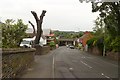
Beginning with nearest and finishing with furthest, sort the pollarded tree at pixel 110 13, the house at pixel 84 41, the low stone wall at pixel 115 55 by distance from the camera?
1. the pollarded tree at pixel 110 13
2. the low stone wall at pixel 115 55
3. the house at pixel 84 41

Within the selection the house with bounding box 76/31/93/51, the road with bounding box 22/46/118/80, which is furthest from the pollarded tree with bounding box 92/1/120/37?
the house with bounding box 76/31/93/51

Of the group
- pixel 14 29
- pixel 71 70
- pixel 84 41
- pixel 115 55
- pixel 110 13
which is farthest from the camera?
pixel 84 41

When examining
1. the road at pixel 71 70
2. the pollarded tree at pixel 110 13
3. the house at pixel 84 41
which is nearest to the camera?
the road at pixel 71 70

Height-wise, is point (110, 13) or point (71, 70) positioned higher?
point (110, 13)

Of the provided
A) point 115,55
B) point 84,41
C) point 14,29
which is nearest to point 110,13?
point 115,55

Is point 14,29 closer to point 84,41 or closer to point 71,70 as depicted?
point 71,70

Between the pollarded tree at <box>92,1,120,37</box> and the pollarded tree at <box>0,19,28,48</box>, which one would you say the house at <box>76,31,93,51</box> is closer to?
the pollarded tree at <box>0,19,28,48</box>

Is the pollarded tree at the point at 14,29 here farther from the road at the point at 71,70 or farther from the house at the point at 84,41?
the house at the point at 84,41

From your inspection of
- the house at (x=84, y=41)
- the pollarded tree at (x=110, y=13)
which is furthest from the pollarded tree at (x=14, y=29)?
the house at (x=84, y=41)

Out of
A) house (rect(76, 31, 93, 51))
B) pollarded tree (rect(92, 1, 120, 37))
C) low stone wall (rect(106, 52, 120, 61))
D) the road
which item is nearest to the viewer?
the road

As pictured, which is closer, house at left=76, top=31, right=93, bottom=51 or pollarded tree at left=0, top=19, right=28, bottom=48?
pollarded tree at left=0, top=19, right=28, bottom=48

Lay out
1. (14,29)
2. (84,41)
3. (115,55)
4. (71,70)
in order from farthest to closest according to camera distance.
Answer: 1. (84,41)
2. (14,29)
3. (115,55)
4. (71,70)

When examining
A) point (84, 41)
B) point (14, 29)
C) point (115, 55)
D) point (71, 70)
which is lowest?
point (115, 55)

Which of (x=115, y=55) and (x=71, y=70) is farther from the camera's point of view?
(x=115, y=55)
